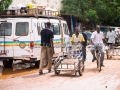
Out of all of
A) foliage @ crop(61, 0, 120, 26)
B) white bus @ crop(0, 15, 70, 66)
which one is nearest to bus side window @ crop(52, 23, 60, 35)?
white bus @ crop(0, 15, 70, 66)

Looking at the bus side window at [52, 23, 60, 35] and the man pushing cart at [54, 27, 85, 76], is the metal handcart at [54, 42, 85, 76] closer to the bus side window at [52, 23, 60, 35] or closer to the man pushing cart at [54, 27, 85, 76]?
the man pushing cart at [54, 27, 85, 76]

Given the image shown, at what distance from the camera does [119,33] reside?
2947cm

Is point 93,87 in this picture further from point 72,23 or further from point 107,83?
point 72,23

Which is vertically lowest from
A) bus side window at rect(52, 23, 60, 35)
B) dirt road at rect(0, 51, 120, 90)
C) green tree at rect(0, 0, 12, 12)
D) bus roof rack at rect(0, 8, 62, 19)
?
dirt road at rect(0, 51, 120, 90)

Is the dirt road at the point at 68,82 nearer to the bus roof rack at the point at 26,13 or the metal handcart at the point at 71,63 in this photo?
the metal handcart at the point at 71,63

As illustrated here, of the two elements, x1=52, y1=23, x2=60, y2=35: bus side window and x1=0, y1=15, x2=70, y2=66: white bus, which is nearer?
x1=0, y1=15, x2=70, y2=66: white bus

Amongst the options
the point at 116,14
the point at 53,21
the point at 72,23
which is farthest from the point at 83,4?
the point at 53,21

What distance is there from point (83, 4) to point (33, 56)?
19212 mm

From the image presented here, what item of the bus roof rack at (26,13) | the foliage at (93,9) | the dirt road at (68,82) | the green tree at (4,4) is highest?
the foliage at (93,9)

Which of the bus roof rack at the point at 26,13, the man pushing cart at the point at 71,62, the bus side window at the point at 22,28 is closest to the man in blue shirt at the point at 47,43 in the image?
the man pushing cart at the point at 71,62

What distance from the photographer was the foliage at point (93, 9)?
99.9 ft

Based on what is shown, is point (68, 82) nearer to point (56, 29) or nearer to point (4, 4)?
point (56, 29)

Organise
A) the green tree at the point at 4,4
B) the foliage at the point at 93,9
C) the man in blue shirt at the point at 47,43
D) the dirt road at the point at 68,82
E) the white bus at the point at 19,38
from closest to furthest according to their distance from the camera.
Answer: the dirt road at the point at 68,82 < the man in blue shirt at the point at 47,43 < the white bus at the point at 19,38 < the green tree at the point at 4,4 < the foliage at the point at 93,9

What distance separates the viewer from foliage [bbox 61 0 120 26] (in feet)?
99.9
